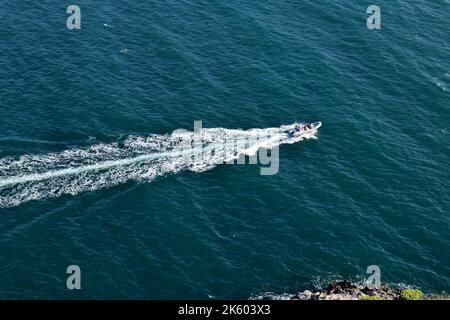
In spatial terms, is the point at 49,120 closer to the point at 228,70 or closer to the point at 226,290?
the point at 228,70

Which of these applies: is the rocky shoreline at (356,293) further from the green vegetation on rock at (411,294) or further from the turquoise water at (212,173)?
the turquoise water at (212,173)

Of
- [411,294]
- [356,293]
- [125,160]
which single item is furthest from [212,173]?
[411,294]

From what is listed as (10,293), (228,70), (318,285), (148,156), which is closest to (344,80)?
(228,70)

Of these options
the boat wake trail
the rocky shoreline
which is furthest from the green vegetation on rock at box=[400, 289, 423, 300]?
the boat wake trail

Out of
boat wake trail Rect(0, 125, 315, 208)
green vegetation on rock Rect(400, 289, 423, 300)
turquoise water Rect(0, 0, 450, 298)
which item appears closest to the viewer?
green vegetation on rock Rect(400, 289, 423, 300)

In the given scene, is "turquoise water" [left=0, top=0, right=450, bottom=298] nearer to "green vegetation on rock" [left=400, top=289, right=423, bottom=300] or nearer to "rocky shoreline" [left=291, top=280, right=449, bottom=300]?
"rocky shoreline" [left=291, top=280, right=449, bottom=300]

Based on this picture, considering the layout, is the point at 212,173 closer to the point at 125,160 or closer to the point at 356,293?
the point at 125,160

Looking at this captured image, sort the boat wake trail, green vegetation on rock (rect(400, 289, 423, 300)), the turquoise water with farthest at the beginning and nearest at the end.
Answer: the boat wake trail, the turquoise water, green vegetation on rock (rect(400, 289, 423, 300))
